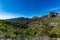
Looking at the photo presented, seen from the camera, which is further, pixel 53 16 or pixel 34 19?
pixel 53 16

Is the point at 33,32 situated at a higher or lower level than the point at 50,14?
lower

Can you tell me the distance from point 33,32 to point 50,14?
25994 mm

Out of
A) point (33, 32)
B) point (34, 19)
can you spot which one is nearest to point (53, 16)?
point (34, 19)

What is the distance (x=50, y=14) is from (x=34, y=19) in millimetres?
7880

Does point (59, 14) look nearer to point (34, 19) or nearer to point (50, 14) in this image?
point (50, 14)

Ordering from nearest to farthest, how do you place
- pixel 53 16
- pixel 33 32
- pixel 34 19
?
pixel 33 32, pixel 34 19, pixel 53 16

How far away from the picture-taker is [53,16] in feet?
182

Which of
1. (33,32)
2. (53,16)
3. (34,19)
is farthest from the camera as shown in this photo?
(53,16)

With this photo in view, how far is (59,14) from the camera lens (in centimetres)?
5656

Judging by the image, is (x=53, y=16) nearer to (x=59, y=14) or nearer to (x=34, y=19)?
(x=59, y=14)

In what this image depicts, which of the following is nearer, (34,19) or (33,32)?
(33,32)

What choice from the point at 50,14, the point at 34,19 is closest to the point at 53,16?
the point at 50,14

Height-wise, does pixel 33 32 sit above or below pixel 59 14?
below

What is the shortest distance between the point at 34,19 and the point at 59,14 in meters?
10.3
